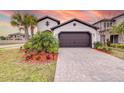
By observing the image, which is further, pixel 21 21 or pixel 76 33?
pixel 76 33

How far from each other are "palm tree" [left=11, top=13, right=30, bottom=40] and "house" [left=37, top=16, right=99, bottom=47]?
6.34 metres

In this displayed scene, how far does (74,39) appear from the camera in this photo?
22312 millimetres

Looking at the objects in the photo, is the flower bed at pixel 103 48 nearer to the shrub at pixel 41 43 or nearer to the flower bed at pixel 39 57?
the shrub at pixel 41 43

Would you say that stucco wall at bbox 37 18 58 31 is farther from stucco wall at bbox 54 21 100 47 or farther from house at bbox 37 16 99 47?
stucco wall at bbox 54 21 100 47

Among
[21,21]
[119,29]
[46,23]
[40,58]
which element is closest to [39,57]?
[40,58]

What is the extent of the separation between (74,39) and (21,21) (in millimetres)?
7835

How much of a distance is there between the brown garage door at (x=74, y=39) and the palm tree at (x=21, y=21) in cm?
710

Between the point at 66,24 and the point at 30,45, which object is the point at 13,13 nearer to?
the point at 30,45

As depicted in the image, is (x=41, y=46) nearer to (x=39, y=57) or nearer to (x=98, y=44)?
(x=39, y=57)

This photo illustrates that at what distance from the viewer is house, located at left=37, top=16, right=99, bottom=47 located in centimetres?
2234

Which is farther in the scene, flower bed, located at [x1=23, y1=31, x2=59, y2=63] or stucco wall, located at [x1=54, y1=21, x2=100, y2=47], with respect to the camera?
stucco wall, located at [x1=54, y1=21, x2=100, y2=47]

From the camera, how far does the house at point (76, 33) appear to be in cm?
2234

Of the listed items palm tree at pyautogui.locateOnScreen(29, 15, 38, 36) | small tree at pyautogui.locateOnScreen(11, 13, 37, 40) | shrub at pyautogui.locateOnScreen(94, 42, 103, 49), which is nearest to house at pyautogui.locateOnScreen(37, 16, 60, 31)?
palm tree at pyautogui.locateOnScreen(29, 15, 38, 36)

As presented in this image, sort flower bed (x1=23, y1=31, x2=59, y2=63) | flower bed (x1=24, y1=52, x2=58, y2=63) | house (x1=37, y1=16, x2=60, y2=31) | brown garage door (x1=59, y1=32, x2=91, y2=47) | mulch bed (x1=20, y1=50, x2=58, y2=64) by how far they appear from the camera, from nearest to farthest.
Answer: mulch bed (x1=20, y1=50, x2=58, y2=64) < flower bed (x1=24, y1=52, x2=58, y2=63) < flower bed (x1=23, y1=31, x2=59, y2=63) < house (x1=37, y1=16, x2=60, y2=31) < brown garage door (x1=59, y1=32, x2=91, y2=47)
